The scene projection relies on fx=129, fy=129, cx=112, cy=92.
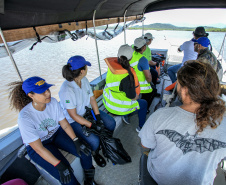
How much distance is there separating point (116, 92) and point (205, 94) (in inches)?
48.9

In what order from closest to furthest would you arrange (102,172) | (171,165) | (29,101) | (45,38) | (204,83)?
(204,83)
(171,165)
(29,101)
(102,172)
(45,38)

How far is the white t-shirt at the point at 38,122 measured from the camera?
126cm

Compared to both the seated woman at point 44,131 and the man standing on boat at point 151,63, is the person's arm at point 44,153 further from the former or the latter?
the man standing on boat at point 151,63

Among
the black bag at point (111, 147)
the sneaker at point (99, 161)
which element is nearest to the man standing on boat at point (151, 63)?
the black bag at point (111, 147)

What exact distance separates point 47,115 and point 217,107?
5.03ft

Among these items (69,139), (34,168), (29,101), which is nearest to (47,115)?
(29,101)

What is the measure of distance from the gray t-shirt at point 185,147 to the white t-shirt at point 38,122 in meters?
1.12

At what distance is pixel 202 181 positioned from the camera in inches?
31.5

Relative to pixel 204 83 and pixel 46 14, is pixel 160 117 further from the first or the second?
pixel 46 14

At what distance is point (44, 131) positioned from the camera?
57.7 inches

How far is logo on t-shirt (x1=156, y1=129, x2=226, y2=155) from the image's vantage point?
75 centimetres

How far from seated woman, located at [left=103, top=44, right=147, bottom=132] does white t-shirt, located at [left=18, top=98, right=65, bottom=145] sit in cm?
75

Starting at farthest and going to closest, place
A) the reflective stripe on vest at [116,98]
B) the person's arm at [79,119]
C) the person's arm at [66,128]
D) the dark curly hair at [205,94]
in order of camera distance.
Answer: the reflective stripe on vest at [116,98] < the person's arm at [79,119] < the person's arm at [66,128] < the dark curly hair at [205,94]

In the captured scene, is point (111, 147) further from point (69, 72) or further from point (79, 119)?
point (69, 72)
